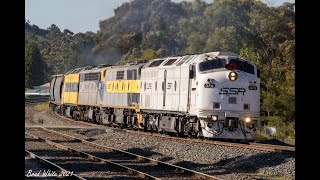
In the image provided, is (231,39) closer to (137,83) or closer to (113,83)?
(113,83)

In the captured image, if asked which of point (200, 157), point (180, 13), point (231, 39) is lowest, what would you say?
point (200, 157)

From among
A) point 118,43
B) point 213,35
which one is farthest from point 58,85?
point 118,43

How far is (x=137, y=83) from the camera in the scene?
27.0 m

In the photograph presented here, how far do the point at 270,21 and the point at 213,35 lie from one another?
18.2 feet

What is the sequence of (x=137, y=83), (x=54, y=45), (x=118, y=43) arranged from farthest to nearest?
(x=54, y=45) < (x=118, y=43) < (x=137, y=83)

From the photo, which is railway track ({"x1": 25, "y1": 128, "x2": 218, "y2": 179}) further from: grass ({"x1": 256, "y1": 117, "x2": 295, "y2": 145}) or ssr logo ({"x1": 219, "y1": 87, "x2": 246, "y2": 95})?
grass ({"x1": 256, "y1": 117, "x2": 295, "y2": 145})

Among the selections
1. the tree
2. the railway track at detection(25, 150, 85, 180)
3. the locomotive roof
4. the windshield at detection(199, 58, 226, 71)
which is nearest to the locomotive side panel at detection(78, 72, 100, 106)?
the locomotive roof

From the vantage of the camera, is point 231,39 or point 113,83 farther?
point 231,39

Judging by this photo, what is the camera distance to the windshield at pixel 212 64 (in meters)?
19.2

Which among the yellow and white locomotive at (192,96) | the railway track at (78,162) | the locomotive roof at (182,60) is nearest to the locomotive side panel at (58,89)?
the yellow and white locomotive at (192,96)

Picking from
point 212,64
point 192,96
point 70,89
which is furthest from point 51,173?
point 70,89

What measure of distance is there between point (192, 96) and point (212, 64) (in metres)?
1.45

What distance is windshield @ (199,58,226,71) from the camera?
19219 millimetres
